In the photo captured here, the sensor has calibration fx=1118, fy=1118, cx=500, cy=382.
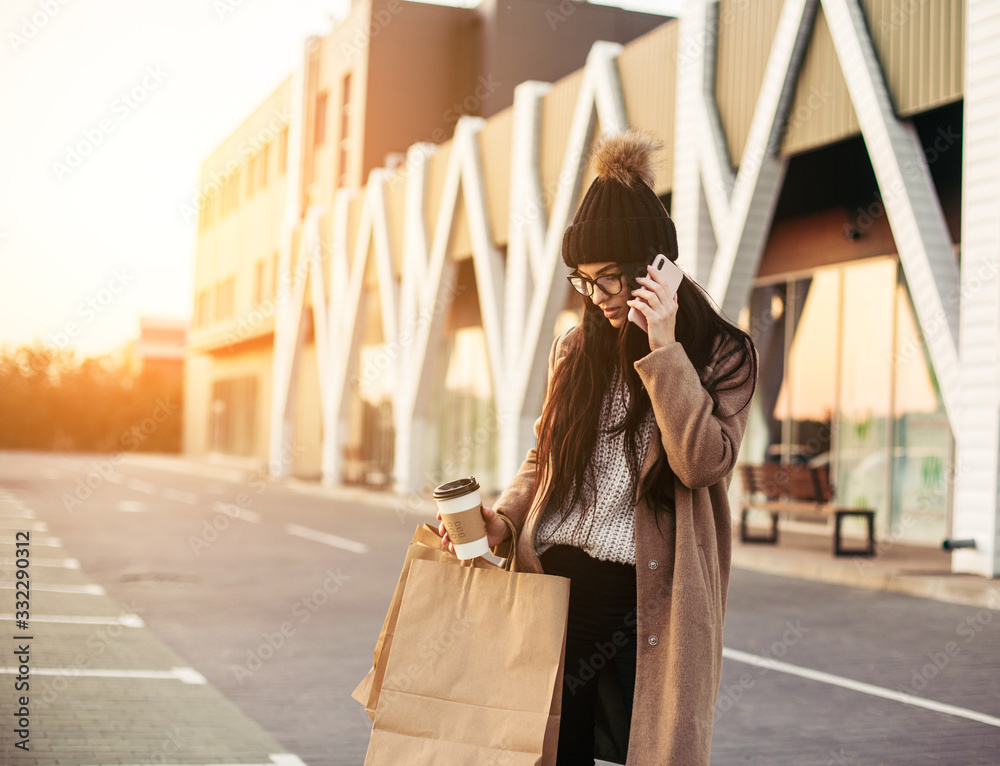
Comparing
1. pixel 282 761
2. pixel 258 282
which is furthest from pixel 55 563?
pixel 258 282

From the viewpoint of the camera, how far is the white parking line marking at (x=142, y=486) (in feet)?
82.8

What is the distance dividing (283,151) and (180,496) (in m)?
21.0

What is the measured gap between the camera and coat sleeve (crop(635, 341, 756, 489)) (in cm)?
222

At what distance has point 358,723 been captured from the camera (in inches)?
216

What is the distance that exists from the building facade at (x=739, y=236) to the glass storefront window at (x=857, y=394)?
36 mm

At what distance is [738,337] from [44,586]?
865 centimetres

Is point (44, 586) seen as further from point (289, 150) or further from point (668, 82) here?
point (289, 150)

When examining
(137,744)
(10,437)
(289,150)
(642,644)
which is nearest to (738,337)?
(642,644)

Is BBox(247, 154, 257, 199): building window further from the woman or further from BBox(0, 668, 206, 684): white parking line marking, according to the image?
the woman

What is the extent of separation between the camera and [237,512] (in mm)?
19219

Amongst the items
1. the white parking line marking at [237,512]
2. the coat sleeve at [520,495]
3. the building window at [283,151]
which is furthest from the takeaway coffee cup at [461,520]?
the building window at [283,151]

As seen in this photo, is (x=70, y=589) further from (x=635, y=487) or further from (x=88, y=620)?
(x=635, y=487)

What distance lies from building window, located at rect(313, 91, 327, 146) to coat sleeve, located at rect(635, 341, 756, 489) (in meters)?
36.2

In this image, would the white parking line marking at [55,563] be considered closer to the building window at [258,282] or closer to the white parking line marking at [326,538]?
the white parking line marking at [326,538]
